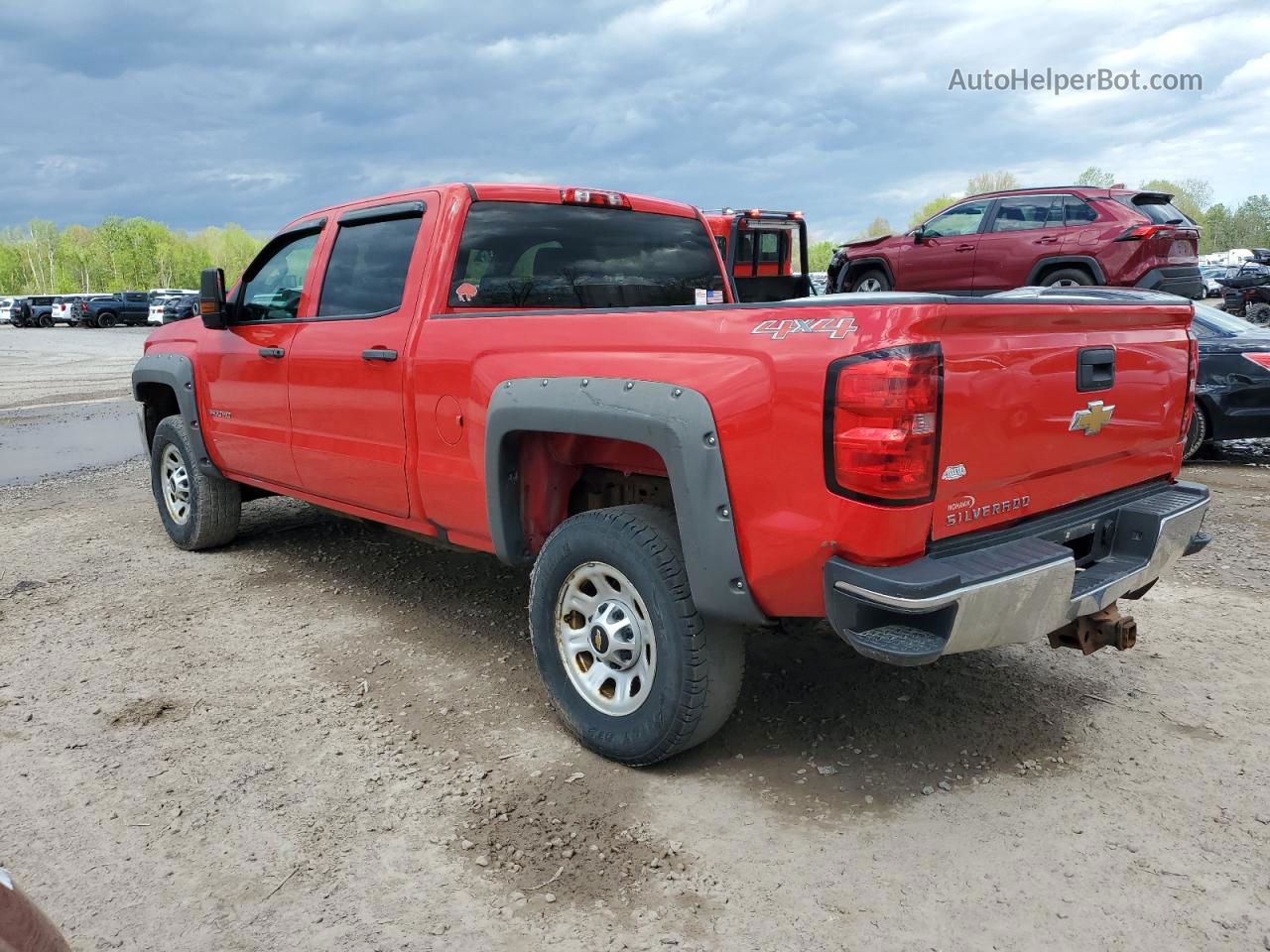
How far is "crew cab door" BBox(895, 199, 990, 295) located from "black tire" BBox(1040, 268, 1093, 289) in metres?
0.93

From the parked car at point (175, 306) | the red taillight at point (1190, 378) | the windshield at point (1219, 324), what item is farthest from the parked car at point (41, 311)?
the red taillight at point (1190, 378)

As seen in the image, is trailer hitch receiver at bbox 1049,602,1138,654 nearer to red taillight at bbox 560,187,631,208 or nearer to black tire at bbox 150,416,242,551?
red taillight at bbox 560,187,631,208

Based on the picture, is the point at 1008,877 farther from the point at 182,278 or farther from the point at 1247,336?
the point at 182,278

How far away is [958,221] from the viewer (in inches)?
472

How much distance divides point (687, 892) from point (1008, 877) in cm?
86

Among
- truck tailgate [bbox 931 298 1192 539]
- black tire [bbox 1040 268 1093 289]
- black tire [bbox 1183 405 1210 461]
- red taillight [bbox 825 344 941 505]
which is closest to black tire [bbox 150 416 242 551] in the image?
red taillight [bbox 825 344 941 505]

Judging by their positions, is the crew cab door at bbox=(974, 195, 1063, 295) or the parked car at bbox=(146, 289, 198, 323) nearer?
the crew cab door at bbox=(974, 195, 1063, 295)

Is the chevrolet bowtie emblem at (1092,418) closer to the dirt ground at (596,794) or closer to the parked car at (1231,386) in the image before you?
the dirt ground at (596,794)

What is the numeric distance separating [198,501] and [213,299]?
1309 mm

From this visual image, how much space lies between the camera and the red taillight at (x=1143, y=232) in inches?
404

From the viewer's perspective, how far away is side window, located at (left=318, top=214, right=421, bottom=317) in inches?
162

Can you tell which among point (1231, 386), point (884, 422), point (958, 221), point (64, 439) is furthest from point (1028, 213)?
point (64, 439)

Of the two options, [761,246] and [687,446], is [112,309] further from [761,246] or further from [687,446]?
[687,446]

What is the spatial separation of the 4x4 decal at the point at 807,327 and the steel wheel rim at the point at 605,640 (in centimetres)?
91
